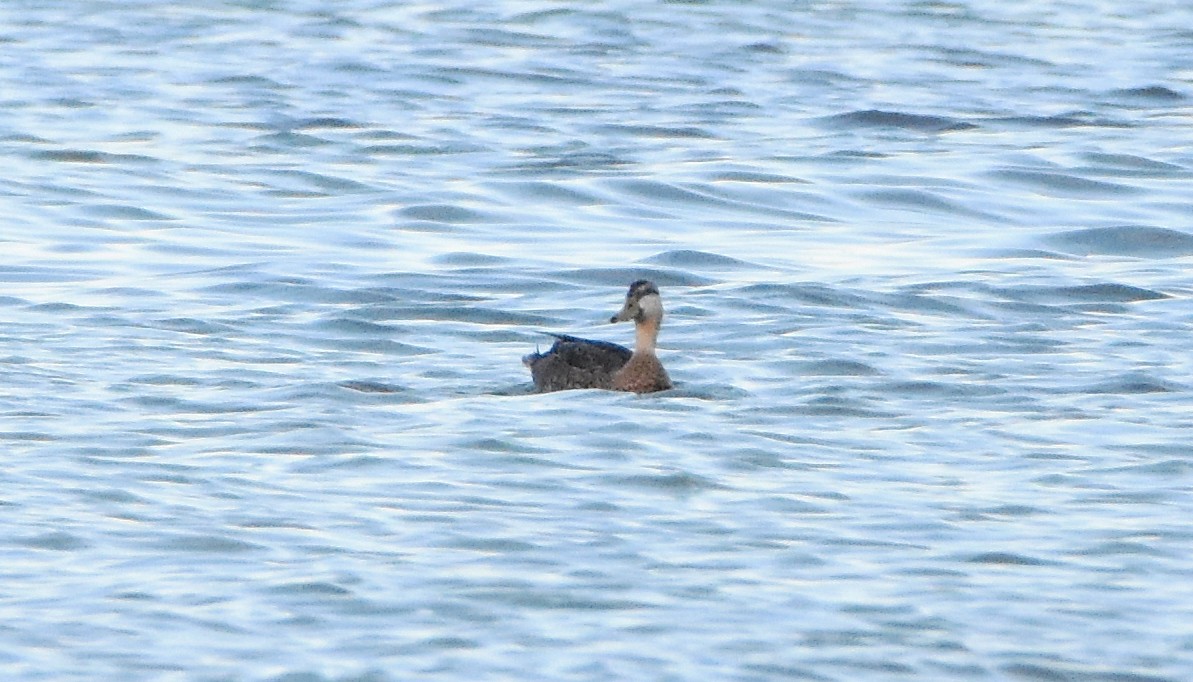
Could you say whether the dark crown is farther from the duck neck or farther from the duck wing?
the duck wing

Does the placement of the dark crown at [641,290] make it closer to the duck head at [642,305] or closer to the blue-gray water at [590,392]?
the duck head at [642,305]

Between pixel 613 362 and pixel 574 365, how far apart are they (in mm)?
315

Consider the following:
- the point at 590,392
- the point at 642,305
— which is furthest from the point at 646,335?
the point at 590,392

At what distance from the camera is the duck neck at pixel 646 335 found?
13.3 m

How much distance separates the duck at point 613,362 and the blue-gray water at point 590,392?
0.67 feet

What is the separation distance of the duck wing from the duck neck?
130mm

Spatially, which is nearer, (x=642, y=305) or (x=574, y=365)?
(x=574, y=365)

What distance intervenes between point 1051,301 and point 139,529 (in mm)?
7989

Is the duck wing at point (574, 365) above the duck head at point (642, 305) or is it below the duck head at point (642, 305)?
below

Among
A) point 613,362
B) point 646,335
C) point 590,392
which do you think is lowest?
point 590,392

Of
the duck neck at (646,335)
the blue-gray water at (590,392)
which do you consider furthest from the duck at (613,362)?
the blue-gray water at (590,392)

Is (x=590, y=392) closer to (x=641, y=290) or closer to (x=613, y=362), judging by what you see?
(x=613, y=362)

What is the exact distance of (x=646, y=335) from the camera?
13344 mm

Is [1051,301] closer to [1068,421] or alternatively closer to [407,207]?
[1068,421]
